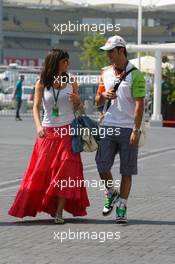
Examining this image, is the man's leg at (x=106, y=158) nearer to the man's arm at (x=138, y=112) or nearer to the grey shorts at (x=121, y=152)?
the grey shorts at (x=121, y=152)

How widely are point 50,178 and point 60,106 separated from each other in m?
0.72

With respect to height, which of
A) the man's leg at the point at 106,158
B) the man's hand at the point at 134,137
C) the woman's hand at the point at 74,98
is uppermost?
the woman's hand at the point at 74,98

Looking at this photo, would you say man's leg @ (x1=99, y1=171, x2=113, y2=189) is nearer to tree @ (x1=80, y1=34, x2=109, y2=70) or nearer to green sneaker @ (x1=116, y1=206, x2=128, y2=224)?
green sneaker @ (x1=116, y1=206, x2=128, y2=224)

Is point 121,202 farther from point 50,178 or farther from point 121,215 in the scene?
point 50,178

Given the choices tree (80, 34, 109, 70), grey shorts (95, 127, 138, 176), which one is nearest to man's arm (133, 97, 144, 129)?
grey shorts (95, 127, 138, 176)

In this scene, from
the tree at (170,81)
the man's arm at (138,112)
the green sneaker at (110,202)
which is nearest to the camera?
the man's arm at (138,112)

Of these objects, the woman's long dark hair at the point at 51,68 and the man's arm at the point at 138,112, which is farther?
the woman's long dark hair at the point at 51,68

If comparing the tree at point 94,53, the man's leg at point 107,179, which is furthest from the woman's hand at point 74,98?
the tree at point 94,53

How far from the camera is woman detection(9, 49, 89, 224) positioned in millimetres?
9273

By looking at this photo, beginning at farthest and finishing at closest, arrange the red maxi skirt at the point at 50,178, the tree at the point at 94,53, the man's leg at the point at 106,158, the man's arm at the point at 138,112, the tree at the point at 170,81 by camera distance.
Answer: the tree at the point at 94,53
the tree at the point at 170,81
the man's leg at the point at 106,158
the red maxi skirt at the point at 50,178
the man's arm at the point at 138,112

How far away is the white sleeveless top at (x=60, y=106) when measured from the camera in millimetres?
9312

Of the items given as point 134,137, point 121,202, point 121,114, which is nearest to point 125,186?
point 121,202

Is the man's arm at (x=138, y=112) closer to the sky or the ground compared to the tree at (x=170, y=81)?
closer to the sky

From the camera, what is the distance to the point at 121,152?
938cm
